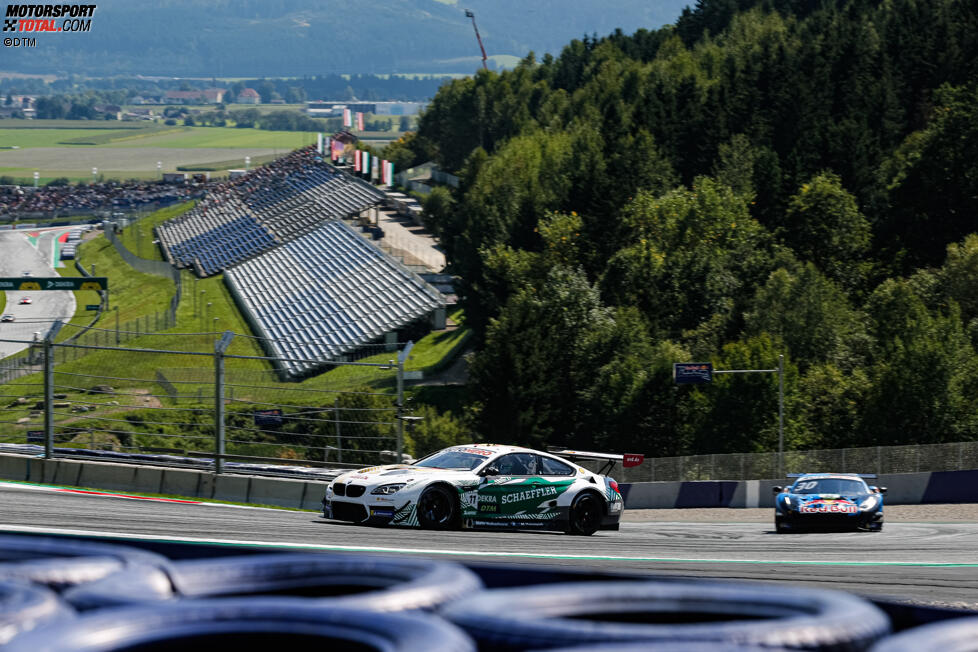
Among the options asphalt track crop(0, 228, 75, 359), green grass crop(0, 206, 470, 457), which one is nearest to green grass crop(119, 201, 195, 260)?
green grass crop(0, 206, 470, 457)

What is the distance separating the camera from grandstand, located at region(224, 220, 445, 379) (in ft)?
266

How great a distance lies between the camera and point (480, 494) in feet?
54.7

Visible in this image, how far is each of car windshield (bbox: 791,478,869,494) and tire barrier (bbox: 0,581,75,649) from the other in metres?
19.1

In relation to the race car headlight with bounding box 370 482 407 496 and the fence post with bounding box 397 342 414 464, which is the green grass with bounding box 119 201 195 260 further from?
the race car headlight with bounding box 370 482 407 496

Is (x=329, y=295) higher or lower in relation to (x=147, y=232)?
lower

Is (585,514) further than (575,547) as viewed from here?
Yes

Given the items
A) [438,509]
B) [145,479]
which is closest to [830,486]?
[438,509]

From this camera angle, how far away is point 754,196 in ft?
255

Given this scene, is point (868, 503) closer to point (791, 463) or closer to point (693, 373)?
point (791, 463)

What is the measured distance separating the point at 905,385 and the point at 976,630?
53.3 meters

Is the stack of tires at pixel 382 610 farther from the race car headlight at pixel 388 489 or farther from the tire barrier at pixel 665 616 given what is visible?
the race car headlight at pixel 388 489

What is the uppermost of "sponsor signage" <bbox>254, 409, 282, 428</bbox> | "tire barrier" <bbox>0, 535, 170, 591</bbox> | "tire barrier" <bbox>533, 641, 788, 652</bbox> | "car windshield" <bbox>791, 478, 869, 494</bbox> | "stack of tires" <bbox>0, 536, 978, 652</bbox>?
"tire barrier" <bbox>533, 641, 788, 652</bbox>

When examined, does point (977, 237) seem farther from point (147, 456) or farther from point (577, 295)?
point (147, 456)

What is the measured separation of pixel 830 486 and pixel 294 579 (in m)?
18.8
